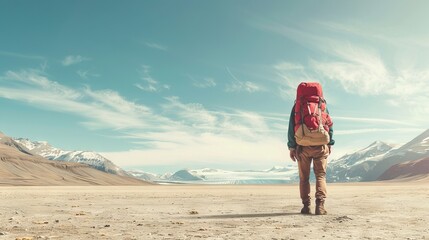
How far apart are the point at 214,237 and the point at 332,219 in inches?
138

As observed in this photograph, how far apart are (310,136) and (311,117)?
49 cm

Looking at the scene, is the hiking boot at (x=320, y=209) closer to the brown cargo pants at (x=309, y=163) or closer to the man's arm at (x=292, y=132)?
the brown cargo pants at (x=309, y=163)

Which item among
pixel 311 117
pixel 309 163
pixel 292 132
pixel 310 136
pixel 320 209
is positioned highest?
pixel 311 117

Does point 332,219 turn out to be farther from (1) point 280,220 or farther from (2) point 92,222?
(2) point 92,222

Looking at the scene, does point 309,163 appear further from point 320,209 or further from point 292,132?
point 320,209

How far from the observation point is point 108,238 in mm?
Answer: 6703

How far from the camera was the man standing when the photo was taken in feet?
35.0

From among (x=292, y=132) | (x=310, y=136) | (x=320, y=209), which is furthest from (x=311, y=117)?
(x=320, y=209)

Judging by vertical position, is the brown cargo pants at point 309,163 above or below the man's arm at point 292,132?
below

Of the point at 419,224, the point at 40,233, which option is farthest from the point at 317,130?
the point at 40,233

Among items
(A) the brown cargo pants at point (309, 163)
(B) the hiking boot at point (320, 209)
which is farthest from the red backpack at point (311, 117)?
(B) the hiking boot at point (320, 209)

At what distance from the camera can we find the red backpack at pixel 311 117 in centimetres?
1066

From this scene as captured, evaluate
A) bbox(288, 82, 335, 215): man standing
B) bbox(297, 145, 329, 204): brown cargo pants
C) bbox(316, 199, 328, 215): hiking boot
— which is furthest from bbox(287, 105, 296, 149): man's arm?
bbox(316, 199, 328, 215): hiking boot

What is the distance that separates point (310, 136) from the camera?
10.7 metres
